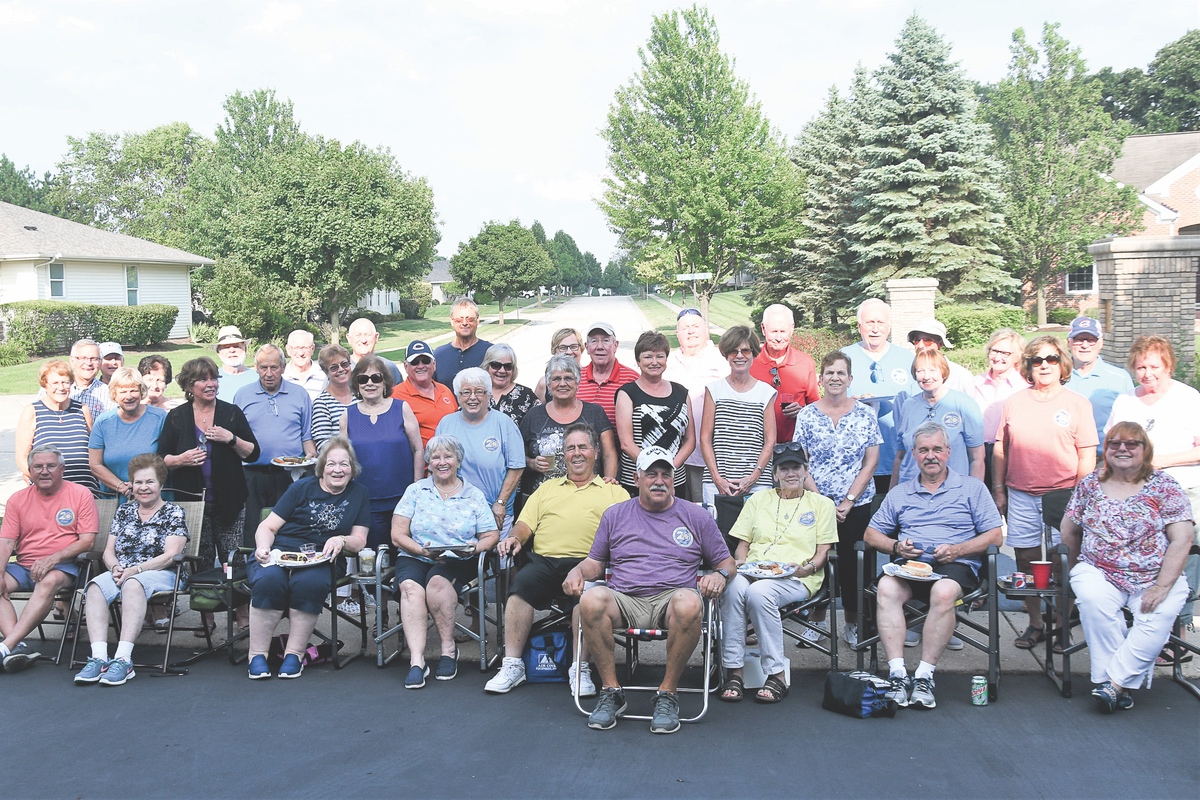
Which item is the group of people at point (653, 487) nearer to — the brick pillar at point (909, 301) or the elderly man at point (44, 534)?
the elderly man at point (44, 534)

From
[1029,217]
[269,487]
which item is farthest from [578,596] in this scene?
[1029,217]

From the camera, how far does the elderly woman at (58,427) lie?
618cm

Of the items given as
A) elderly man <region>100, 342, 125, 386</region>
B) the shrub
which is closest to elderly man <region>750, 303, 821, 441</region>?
elderly man <region>100, 342, 125, 386</region>

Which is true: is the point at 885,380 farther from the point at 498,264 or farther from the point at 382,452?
the point at 498,264

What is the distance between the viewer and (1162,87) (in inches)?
2179

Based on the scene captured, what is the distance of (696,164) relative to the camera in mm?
28000

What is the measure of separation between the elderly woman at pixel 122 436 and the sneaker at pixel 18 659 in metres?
1.07

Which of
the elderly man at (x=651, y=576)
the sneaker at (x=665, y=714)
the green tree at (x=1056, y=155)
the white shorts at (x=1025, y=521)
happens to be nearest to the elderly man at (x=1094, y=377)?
the white shorts at (x=1025, y=521)

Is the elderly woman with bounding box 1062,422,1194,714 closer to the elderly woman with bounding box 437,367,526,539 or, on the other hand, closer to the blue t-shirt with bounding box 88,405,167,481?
the elderly woman with bounding box 437,367,526,539

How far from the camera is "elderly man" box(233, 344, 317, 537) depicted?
638 centimetres

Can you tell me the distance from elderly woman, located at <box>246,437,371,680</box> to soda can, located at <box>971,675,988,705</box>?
3.47 meters

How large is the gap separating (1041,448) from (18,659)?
611 centimetres

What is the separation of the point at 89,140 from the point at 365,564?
3019 inches

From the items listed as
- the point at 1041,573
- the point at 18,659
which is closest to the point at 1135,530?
the point at 1041,573
